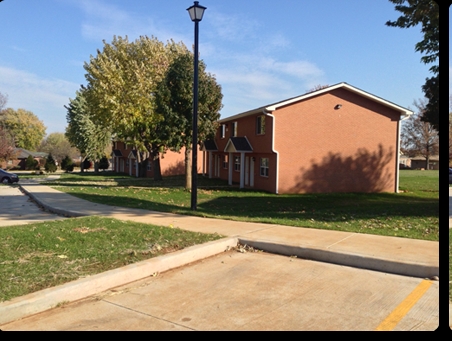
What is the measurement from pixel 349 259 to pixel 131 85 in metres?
24.0

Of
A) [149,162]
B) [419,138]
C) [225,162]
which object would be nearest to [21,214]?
[225,162]

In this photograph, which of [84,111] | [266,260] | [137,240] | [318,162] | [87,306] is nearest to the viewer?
[87,306]

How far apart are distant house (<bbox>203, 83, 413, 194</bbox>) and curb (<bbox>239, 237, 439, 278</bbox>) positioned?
14.4 meters

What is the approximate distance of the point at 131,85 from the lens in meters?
27.4

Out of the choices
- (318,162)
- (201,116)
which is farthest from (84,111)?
(318,162)

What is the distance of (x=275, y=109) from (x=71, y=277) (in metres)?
17.6

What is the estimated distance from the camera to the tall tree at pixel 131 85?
26.3m

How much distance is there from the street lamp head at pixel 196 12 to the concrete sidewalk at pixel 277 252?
20.2ft

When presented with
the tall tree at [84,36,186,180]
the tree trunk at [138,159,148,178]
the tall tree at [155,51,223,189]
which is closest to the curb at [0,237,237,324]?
the tall tree at [155,51,223,189]

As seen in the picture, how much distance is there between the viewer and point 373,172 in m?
23.7

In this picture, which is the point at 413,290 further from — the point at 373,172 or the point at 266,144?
the point at 373,172

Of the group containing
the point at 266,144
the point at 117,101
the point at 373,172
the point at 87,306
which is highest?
the point at 117,101

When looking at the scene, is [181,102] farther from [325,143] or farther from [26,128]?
[26,128]

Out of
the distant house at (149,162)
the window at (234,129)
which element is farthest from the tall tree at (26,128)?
the window at (234,129)
